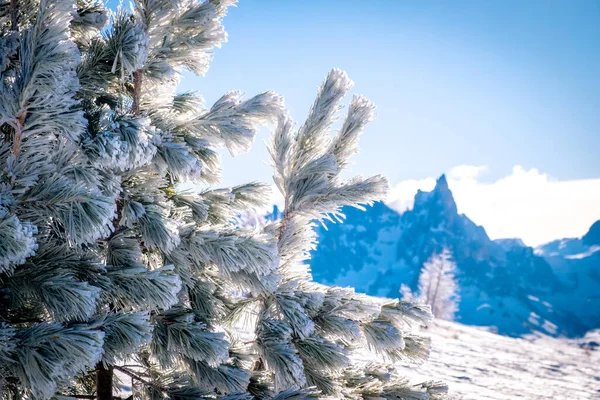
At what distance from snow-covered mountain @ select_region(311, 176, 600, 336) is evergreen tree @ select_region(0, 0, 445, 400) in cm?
10220

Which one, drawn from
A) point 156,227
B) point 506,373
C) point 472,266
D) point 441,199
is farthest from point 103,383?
point 441,199

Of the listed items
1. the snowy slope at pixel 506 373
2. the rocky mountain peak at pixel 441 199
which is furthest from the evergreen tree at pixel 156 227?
the rocky mountain peak at pixel 441 199

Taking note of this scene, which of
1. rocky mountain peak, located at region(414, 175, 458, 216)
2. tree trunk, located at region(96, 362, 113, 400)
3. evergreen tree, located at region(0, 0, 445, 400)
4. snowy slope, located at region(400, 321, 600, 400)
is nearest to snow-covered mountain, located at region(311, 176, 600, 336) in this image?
rocky mountain peak, located at region(414, 175, 458, 216)

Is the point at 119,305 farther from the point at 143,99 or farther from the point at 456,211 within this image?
the point at 456,211

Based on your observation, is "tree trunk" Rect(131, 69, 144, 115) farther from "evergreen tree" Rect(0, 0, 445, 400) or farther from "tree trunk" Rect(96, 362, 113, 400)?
"tree trunk" Rect(96, 362, 113, 400)

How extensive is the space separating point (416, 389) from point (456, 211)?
540ft

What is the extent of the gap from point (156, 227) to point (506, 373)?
9851mm

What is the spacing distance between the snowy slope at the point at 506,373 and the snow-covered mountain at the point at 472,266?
91.1 metres

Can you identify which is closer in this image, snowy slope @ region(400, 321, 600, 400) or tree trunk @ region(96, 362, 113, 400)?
tree trunk @ region(96, 362, 113, 400)

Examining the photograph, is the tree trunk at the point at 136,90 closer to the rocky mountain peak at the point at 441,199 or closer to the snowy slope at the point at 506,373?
the snowy slope at the point at 506,373

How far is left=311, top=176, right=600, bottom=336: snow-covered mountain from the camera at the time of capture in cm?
11175

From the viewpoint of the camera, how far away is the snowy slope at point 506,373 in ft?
24.1

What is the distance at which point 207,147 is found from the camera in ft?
8.37

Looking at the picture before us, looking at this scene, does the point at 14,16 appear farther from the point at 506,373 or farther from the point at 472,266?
the point at 472,266
